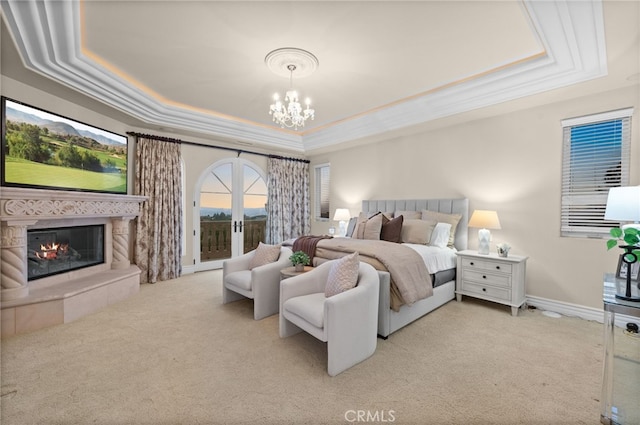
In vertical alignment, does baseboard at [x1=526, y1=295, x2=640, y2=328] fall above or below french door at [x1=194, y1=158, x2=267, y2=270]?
below

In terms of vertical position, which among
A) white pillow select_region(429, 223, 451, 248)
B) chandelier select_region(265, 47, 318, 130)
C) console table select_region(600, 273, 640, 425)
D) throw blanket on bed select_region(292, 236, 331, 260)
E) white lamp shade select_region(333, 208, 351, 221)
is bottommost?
console table select_region(600, 273, 640, 425)

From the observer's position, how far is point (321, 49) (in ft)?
9.25

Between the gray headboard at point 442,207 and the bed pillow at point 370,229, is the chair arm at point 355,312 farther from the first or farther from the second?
the gray headboard at point 442,207

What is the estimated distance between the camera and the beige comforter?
272cm

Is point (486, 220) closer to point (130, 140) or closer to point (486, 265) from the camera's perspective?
point (486, 265)

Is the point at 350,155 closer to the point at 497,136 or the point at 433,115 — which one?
the point at 433,115

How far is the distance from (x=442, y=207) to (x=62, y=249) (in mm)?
5506

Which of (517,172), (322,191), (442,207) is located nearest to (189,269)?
(322,191)

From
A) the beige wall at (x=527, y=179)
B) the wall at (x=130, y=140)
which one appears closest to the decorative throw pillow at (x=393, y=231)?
the beige wall at (x=527, y=179)

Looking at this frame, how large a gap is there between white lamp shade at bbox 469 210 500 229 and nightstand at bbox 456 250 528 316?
39 centimetres

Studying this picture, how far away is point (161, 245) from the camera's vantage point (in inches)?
190

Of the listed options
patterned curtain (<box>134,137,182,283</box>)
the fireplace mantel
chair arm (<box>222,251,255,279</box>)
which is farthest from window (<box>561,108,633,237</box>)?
the fireplace mantel

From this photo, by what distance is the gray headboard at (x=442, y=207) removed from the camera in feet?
13.8

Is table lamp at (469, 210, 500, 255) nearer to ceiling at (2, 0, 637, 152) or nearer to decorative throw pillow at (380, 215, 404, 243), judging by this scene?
decorative throw pillow at (380, 215, 404, 243)
